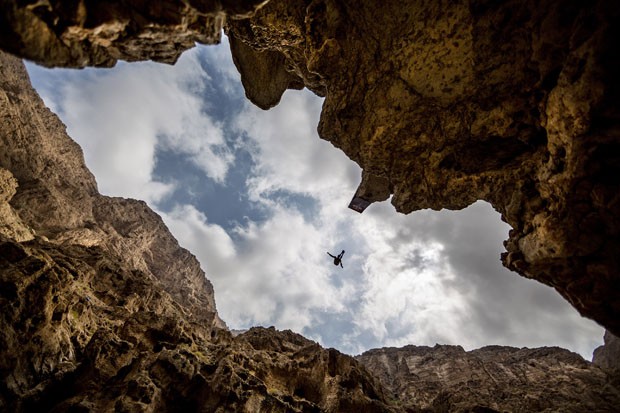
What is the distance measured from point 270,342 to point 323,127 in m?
22.5

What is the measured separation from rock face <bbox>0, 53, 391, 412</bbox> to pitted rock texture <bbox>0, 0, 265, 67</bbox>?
9849mm

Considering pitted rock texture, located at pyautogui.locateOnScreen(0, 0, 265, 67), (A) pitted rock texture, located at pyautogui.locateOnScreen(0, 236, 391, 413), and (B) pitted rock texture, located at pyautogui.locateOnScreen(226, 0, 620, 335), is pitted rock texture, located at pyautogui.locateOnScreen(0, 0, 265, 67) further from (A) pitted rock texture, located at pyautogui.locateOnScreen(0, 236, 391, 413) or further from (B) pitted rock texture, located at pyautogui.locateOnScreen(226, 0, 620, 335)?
(A) pitted rock texture, located at pyautogui.locateOnScreen(0, 236, 391, 413)

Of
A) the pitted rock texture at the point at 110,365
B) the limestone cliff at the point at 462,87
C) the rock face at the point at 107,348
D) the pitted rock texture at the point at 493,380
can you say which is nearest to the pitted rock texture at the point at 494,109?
the limestone cliff at the point at 462,87

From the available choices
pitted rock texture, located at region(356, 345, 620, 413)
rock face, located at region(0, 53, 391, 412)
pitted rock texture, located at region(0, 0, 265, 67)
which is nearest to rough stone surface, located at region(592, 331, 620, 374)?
pitted rock texture, located at region(356, 345, 620, 413)

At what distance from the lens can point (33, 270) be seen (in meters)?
11.4

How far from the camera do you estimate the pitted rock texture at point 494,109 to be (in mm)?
8266

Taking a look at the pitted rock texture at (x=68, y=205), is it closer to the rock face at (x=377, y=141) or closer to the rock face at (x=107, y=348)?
the rock face at (x=107, y=348)

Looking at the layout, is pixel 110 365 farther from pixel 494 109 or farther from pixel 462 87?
pixel 494 109

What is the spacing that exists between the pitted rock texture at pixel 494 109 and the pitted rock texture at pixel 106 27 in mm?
6821

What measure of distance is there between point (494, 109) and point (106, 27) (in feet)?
43.1

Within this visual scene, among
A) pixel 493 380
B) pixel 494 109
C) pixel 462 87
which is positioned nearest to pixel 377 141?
pixel 462 87

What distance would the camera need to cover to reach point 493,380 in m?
30.7

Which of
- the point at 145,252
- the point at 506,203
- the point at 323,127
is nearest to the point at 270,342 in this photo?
the point at 323,127

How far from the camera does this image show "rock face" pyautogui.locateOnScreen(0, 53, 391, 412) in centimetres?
1067
